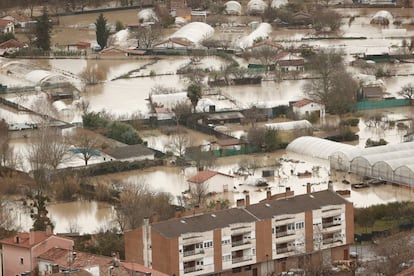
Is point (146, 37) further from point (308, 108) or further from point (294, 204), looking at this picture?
point (294, 204)

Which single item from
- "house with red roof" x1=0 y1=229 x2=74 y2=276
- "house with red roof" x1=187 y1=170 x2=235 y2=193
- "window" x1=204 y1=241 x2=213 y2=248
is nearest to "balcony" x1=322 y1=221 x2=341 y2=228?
"window" x1=204 y1=241 x2=213 y2=248

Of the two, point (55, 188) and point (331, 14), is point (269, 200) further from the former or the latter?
point (331, 14)

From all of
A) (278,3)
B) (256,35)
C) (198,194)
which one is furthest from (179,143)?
(278,3)

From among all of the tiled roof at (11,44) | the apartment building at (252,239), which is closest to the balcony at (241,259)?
the apartment building at (252,239)

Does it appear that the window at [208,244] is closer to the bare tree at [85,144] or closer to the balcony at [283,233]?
the balcony at [283,233]

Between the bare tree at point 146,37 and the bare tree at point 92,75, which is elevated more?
the bare tree at point 146,37
